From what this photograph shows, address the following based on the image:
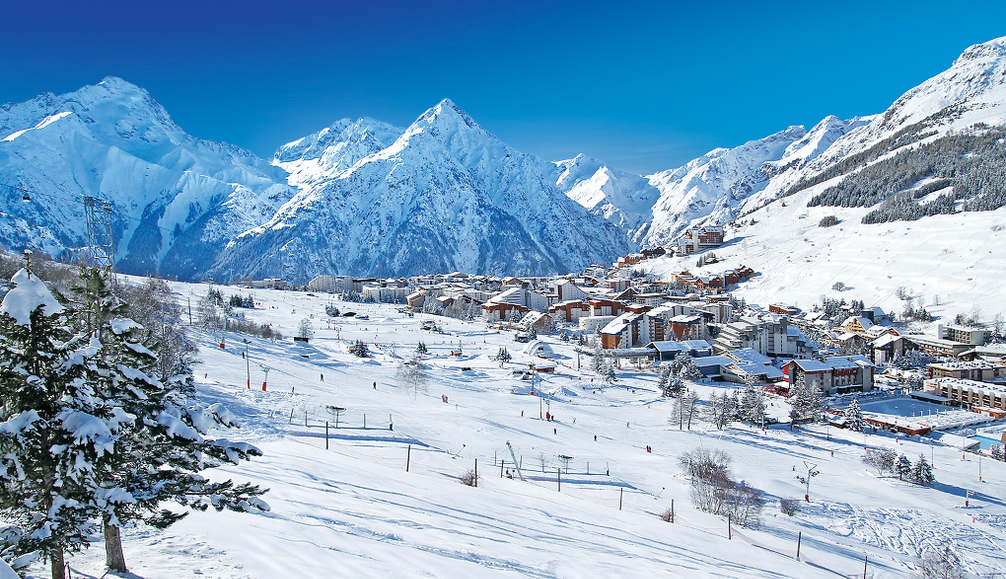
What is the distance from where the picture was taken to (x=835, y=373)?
150 feet

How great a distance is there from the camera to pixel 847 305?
241 feet

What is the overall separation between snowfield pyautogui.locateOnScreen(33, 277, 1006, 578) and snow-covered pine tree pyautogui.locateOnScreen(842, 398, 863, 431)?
1531 mm

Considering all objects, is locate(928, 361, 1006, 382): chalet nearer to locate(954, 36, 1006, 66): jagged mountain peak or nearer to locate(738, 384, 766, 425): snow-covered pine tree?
locate(738, 384, 766, 425): snow-covered pine tree

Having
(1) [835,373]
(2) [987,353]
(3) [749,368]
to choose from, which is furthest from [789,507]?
(2) [987,353]

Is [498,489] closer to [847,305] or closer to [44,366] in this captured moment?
[44,366]

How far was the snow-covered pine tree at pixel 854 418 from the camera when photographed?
35.2m

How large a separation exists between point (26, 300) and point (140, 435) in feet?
6.06

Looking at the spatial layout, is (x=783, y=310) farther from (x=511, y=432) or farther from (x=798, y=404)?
(x=511, y=432)

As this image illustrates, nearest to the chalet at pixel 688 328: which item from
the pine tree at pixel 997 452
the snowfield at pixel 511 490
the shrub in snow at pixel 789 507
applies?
the snowfield at pixel 511 490

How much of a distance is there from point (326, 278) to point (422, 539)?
123m

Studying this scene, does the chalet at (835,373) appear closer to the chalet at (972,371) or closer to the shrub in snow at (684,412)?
the chalet at (972,371)

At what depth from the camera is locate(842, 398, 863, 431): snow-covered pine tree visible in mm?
35250

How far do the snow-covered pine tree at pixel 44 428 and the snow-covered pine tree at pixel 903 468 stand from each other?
30.9 meters

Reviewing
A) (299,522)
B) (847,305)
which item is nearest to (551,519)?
(299,522)
